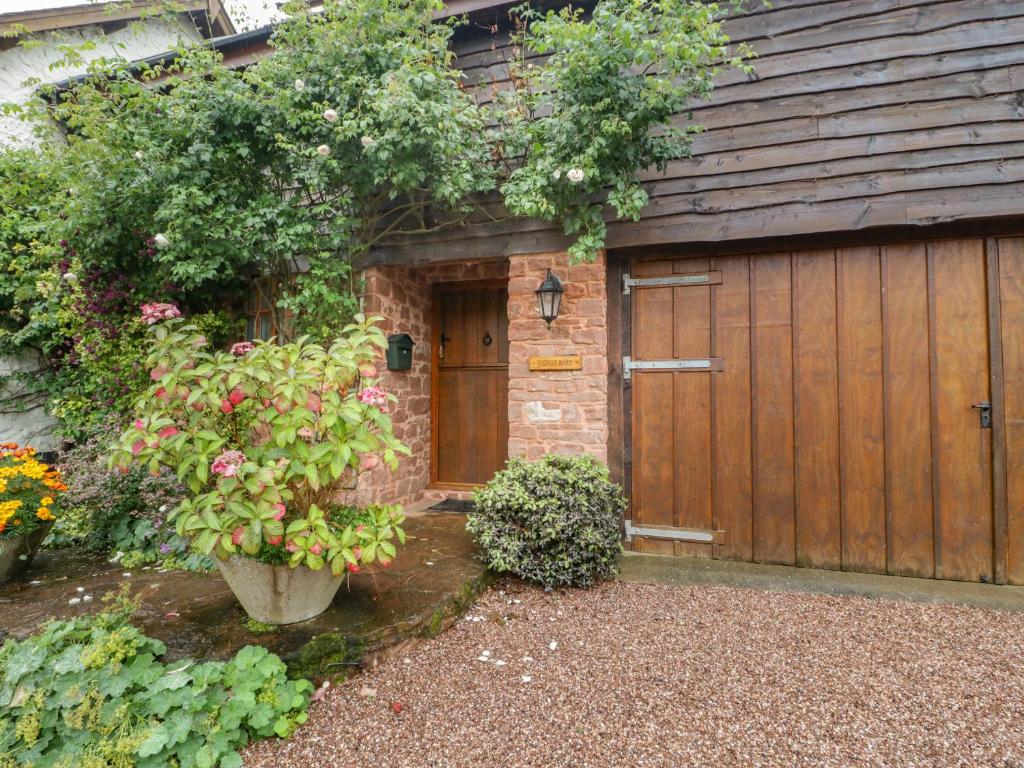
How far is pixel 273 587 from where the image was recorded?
2133 millimetres

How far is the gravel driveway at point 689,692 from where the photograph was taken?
67.1 inches

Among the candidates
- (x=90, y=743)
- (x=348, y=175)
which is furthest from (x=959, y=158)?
(x=90, y=743)

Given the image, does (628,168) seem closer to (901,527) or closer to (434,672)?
(901,527)

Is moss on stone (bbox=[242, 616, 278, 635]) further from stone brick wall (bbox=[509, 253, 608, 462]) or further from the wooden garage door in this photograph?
the wooden garage door

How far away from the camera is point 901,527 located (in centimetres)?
319

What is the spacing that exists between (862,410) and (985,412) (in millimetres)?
637

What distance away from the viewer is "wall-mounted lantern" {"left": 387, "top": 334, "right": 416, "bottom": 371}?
4.25 meters

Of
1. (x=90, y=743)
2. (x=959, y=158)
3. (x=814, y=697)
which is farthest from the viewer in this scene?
(x=959, y=158)

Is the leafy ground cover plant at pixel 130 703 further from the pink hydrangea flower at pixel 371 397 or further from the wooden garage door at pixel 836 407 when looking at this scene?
the wooden garage door at pixel 836 407

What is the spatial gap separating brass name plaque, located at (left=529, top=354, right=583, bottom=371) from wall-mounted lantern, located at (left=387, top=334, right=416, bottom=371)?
3.86 feet

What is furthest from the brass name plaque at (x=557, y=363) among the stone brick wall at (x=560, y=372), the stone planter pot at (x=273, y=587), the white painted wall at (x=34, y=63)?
the white painted wall at (x=34, y=63)

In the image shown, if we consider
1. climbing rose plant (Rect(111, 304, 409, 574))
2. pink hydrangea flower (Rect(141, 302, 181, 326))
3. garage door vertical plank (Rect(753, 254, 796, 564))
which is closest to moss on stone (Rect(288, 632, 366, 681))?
climbing rose plant (Rect(111, 304, 409, 574))

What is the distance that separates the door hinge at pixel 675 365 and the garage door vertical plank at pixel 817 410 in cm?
50

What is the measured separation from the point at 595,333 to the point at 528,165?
4.03 ft
